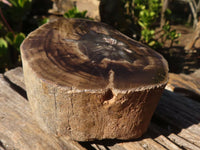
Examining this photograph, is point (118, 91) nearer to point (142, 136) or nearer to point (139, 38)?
point (142, 136)

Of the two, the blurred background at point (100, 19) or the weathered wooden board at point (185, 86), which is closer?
the weathered wooden board at point (185, 86)

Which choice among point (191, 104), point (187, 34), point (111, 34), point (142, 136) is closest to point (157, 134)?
point (142, 136)

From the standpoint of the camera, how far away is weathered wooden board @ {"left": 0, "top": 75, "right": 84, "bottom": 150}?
173 cm

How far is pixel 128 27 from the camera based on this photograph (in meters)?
4.57

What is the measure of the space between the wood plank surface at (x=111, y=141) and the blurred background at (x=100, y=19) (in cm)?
141

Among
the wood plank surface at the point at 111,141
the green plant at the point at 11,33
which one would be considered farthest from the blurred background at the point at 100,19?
the wood plank surface at the point at 111,141

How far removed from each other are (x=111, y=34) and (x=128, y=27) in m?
2.59

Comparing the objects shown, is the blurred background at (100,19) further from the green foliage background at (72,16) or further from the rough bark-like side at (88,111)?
the rough bark-like side at (88,111)

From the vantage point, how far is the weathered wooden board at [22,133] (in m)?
1.73

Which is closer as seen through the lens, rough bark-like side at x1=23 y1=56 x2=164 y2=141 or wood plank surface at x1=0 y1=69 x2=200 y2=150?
rough bark-like side at x1=23 y1=56 x2=164 y2=141

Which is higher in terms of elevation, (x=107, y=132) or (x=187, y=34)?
(x=107, y=132)

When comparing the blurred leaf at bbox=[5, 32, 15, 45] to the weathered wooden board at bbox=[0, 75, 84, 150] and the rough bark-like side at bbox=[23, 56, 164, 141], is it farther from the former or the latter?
the rough bark-like side at bbox=[23, 56, 164, 141]

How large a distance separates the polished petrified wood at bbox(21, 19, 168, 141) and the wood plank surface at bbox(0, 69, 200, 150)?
102 millimetres

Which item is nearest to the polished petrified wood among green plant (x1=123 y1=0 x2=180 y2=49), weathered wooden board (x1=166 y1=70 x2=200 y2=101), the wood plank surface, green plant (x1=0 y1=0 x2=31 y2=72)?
the wood plank surface
